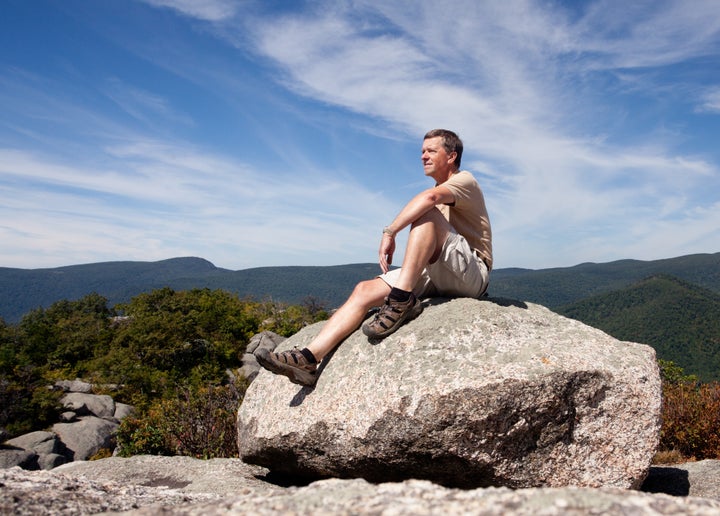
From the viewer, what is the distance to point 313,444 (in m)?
5.41

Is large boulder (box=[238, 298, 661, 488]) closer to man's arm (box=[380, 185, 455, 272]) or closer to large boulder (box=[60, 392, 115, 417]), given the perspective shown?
man's arm (box=[380, 185, 455, 272])

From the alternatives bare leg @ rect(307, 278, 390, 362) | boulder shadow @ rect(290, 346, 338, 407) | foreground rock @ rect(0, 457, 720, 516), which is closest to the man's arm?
bare leg @ rect(307, 278, 390, 362)

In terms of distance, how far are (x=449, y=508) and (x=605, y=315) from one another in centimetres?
13844

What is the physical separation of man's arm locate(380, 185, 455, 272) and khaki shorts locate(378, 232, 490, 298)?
31 centimetres

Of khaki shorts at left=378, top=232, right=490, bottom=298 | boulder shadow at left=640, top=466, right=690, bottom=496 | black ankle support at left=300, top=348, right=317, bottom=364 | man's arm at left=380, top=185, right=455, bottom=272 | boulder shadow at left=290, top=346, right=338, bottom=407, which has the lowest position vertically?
boulder shadow at left=640, top=466, right=690, bottom=496

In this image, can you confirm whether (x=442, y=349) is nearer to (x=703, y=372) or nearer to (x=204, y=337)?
(x=204, y=337)

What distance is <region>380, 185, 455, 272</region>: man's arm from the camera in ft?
17.7

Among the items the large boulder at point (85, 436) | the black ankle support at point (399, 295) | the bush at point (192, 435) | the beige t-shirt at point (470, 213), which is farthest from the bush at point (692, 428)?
the large boulder at point (85, 436)

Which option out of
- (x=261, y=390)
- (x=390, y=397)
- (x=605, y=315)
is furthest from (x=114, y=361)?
(x=605, y=315)

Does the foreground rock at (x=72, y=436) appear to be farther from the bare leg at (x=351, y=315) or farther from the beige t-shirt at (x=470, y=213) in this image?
the beige t-shirt at (x=470, y=213)

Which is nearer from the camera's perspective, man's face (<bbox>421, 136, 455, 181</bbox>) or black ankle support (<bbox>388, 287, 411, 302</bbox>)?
black ankle support (<bbox>388, 287, 411, 302</bbox>)

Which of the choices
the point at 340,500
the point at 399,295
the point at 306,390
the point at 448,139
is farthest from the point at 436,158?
the point at 340,500

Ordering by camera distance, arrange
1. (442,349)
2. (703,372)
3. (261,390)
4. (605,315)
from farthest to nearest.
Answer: (605,315) → (703,372) → (261,390) → (442,349)

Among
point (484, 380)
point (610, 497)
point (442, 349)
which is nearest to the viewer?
point (610, 497)
